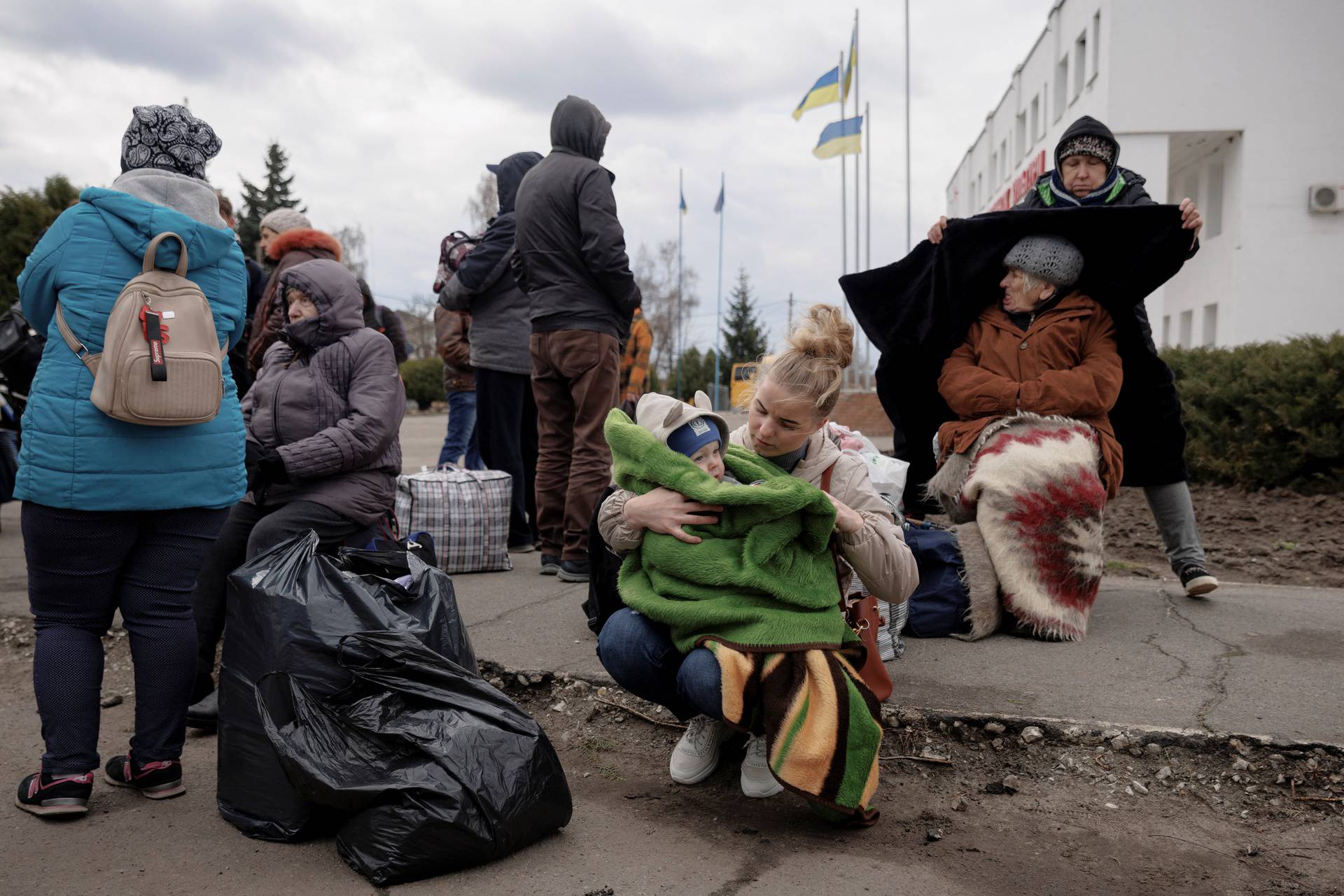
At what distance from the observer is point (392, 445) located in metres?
3.85

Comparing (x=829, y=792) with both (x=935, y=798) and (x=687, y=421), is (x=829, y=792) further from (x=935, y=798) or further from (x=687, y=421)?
(x=687, y=421)

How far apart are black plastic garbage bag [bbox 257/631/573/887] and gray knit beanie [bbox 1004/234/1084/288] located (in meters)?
2.64

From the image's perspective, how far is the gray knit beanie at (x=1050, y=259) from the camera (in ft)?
12.9

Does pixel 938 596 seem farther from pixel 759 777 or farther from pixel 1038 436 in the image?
pixel 759 777

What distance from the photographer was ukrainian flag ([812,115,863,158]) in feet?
70.5

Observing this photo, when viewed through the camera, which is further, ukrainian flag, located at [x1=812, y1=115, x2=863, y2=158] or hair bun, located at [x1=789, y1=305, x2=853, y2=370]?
ukrainian flag, located at [x1=812, y1=115, x2=863, y2=158]

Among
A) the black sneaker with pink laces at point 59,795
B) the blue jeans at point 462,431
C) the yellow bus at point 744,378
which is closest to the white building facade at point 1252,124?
the blue jeans at point 462,431

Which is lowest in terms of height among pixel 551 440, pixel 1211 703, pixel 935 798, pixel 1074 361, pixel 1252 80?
pixel 935 798

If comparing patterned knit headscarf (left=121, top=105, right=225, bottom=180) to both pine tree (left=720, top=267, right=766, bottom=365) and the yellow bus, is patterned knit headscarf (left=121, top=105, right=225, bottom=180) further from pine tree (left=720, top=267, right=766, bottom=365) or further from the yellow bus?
pine tree (left=720, top=267, right=766, bottom=365)

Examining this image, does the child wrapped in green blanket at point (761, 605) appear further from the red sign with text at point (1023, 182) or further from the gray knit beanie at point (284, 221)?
the red sign with text at point (1023, 182)

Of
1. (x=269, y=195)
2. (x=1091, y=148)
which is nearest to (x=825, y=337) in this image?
(x=1091, y=148)

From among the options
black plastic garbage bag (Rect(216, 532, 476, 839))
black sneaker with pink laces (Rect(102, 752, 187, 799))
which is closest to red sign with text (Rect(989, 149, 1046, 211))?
black plastic garbage bag (Rect(216, 532, 476, 839))

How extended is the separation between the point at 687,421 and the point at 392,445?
1.62 m

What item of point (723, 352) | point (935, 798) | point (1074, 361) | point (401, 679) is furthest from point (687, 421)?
point (723, 352)
